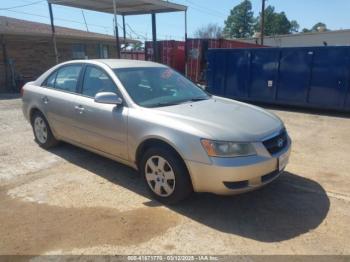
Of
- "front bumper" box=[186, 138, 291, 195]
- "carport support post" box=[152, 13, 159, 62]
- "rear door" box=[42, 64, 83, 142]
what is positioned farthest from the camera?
"carport support post" box=[152, 13, 159, 62]

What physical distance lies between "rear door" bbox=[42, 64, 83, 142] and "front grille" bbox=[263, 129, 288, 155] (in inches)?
109

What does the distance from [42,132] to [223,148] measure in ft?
12.5

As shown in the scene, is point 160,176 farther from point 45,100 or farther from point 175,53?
point 175,53

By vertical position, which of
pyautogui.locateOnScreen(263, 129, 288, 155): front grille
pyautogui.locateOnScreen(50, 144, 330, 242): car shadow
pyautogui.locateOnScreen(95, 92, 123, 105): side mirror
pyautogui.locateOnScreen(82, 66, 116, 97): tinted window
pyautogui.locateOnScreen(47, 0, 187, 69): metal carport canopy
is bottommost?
pyautogui.locateOnScreen(50, 144, 330, 242): car shadow

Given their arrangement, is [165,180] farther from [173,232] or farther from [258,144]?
[258,144]

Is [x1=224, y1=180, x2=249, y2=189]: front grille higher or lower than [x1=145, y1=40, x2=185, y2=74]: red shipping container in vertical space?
lower

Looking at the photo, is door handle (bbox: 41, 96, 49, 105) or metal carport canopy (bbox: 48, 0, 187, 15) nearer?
door handle (bbox: 41, 96, 49, 105)

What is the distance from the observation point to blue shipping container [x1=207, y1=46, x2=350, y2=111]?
9023 millimetres

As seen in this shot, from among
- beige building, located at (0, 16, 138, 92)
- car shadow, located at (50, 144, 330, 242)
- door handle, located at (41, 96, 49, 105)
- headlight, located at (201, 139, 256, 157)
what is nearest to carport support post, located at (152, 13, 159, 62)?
beige building, located at (0, 16, 138, 92)

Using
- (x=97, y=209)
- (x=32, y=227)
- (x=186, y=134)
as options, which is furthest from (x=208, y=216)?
(x=32, y=227)

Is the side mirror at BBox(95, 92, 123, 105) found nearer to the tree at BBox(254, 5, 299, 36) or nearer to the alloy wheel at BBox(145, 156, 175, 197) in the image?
the alloy wheel at BBox(145, 156, 175, 197)

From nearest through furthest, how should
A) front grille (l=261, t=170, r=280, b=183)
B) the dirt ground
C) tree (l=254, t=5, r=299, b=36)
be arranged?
the dirt ground < front grille (l=261, t=170, r=280, b=183) < tree (l=254, t=5, r=299, b=36)

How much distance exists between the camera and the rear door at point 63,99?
482 cm

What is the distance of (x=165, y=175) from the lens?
3.64m
